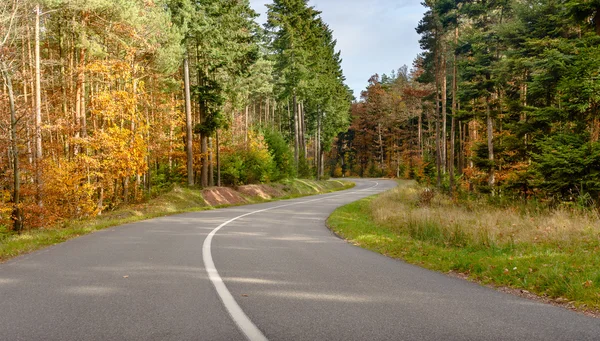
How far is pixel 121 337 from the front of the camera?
3.40 meters

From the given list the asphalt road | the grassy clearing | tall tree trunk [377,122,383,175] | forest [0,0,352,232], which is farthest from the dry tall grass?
tall tree trunk [377,122,383,175]

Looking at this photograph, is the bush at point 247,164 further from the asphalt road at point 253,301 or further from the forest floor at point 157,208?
the asphalt road at point 253,301

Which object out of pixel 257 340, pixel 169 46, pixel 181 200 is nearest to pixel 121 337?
pixel 257 340

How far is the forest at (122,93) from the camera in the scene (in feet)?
48.8

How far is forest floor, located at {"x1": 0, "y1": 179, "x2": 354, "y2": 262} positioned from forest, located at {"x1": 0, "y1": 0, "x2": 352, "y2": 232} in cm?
149

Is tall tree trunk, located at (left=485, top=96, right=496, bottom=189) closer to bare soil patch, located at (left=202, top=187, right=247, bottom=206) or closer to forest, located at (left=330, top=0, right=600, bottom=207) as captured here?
forest, located at (left=330, top=0, right=600, bottom=207)

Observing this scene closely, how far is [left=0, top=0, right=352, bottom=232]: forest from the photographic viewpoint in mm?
14859

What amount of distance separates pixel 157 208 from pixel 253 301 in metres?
15.7

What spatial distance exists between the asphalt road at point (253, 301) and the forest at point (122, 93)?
937 cm

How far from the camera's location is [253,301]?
4395 mm

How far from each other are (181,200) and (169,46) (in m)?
8.92

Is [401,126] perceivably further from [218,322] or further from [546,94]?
[218,322]

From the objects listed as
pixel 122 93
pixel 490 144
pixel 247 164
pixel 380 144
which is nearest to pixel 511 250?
pixel 490 144

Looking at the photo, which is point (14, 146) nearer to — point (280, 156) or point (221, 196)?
point (221, 196)
